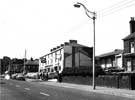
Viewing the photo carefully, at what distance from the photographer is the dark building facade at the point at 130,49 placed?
42906 millimetres

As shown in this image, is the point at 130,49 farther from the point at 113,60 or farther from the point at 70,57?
the point at 70,57

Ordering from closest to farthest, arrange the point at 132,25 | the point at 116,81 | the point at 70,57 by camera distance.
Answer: the point at 116,81 → the point at 132,25 → the point at 70,57

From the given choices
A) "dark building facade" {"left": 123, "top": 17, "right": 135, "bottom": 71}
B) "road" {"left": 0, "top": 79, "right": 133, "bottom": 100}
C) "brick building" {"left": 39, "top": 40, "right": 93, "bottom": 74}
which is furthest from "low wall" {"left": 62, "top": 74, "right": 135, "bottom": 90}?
"brick building" {"left": 39, "top": 40, "right": 93, "bottom": 74}

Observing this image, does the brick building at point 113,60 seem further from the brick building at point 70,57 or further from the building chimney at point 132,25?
the building chimney at point 132,25

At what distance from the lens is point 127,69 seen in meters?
44.4

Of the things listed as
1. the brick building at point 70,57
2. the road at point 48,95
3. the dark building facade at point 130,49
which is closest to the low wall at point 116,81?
the road at point 48,95

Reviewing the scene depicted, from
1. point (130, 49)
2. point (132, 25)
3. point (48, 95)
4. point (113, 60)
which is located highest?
point (132, 25)

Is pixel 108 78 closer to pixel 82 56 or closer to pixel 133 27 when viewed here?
pixel 133 27

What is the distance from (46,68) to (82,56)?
14.8 metres

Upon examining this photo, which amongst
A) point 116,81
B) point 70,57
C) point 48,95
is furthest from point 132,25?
point 48,95

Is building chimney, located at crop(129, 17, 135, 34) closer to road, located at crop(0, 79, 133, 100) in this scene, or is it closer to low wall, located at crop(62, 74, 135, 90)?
low wall, located at crop(62, 74, 135, 90)

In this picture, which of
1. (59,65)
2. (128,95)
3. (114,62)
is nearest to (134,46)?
(114,62)

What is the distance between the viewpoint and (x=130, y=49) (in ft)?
150

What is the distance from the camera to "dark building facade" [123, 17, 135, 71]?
141 feet
